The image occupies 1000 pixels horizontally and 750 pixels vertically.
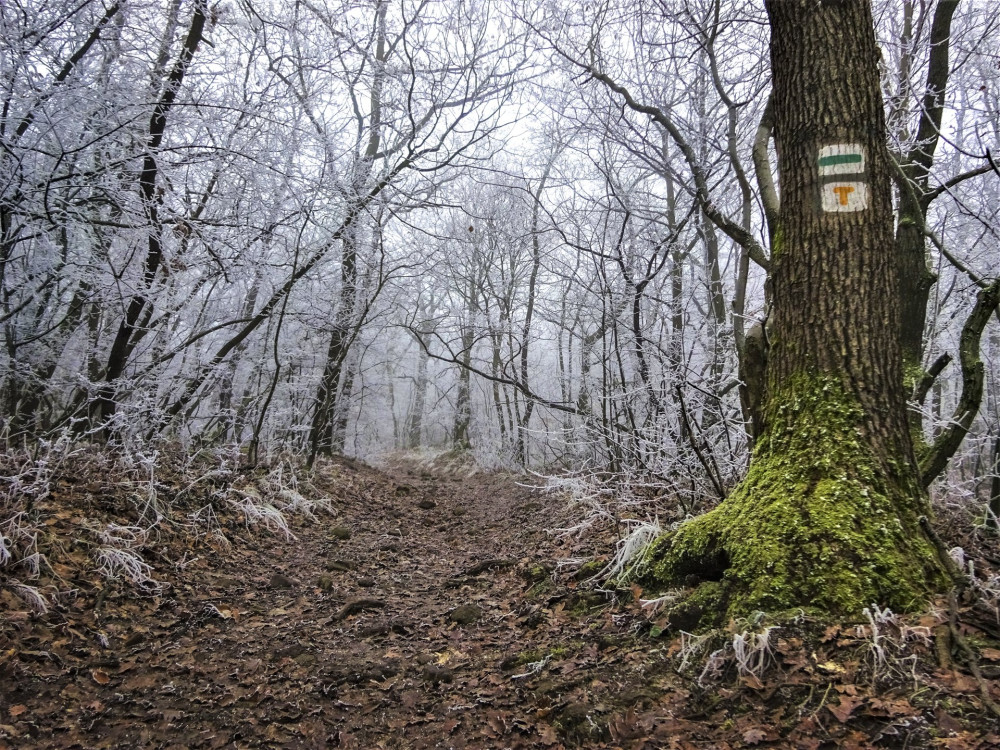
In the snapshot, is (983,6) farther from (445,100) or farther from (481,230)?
(481,230)

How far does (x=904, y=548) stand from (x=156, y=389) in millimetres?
6678

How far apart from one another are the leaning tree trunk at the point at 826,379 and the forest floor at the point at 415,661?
0.93ft

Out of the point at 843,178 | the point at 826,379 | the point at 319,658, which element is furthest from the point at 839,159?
the point at 319,658

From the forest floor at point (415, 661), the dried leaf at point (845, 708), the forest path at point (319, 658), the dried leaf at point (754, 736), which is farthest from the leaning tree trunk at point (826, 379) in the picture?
the forest path at point (319, 658)

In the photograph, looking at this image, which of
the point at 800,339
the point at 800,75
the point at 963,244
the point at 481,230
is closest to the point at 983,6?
the point at 963,244

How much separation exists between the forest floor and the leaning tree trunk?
0.28 m

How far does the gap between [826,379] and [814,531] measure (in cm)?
74

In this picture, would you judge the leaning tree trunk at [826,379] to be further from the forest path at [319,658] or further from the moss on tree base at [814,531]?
the forest path at [319,658]

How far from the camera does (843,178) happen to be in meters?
2.80

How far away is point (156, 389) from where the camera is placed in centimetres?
620

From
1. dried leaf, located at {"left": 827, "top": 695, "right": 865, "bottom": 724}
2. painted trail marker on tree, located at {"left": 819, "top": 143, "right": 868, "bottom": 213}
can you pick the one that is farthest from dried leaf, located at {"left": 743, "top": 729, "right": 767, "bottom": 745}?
painted trail marker on tree, located at {"left": 819, "top": 143, "right": 868, "bottom": 213}

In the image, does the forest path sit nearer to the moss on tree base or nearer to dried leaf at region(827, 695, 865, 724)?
the moss on tree base

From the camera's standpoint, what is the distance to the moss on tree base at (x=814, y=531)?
7.73ft

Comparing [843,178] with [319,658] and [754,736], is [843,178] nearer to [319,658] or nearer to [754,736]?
[754,736]
